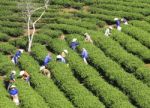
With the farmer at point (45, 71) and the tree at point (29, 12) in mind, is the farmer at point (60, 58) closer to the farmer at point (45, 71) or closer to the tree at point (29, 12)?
the farmer at point (45, 71)

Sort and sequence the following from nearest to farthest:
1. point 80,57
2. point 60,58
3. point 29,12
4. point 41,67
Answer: point 41,67, point 60,58, point 80,57, point 29,12

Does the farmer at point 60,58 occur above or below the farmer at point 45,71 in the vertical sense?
above

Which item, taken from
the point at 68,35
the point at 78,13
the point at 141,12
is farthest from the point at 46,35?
the point at 141,12

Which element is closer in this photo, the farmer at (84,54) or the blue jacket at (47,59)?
the blue jacket at (47,59)

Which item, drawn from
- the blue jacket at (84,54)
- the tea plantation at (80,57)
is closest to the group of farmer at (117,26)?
the tea plantation at (80,57)

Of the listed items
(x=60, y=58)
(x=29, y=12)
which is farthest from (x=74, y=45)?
(x=29, y=12)

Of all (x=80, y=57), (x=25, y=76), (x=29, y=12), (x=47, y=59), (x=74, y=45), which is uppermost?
(x=29, y=12)

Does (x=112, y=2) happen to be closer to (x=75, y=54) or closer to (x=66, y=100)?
(x=75, y=54)

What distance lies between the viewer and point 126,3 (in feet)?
121

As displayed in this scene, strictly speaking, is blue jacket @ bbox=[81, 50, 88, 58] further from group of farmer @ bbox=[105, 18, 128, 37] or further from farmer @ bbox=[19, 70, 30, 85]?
group of farmer @ bbox=[105, 18, 128, 37]

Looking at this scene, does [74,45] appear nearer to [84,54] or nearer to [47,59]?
[84,54]

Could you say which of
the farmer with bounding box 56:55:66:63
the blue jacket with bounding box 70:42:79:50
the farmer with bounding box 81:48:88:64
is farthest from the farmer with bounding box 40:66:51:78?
the blue jacket with bounding box 70:42:79:50

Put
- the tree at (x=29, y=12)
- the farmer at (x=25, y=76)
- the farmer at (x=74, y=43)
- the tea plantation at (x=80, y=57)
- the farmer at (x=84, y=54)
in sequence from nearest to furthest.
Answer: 1. the tea plantation at (x=80, y=57)
2. the farmer at (x=25, y=76)
3. the farmer at (x=84, y=54)
4. the farmer at (x=74, y=43)
5. the tree at (x=29, y=12)

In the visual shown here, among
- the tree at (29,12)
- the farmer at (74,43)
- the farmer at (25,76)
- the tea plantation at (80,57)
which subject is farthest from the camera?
the tree at (29,12)
